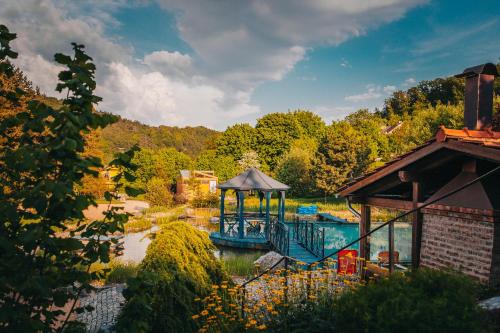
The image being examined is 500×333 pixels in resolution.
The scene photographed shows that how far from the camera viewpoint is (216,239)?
18281 millimetres

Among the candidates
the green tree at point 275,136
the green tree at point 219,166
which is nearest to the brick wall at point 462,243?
the green tree at point 219,166

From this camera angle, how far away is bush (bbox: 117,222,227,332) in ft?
19.9

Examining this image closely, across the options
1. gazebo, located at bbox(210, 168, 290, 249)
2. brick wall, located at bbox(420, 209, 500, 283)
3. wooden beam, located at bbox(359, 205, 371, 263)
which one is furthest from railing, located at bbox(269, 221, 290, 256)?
brick wall, located at bbox(420, 209, 500, 283)

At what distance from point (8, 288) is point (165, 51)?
57.0ft

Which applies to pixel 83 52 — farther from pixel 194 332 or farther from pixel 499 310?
pixel 194 332

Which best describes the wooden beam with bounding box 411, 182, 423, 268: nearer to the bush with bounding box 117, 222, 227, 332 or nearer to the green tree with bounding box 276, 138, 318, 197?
the bush with bounding box 117, 222, 227, 332

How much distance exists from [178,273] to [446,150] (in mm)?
4990

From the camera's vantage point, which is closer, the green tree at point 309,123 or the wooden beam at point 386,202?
the wooden beam at point 386,202

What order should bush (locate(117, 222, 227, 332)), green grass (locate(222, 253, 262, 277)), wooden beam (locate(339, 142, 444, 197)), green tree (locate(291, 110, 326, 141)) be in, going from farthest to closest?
green tree (locate(291, 110, 326, 141)) → green grass (locate(222, 253, 262, 277)) → wooden beam (locate(339, 142, 444, 197)) → bush (locate(117, 222, 227, 332))

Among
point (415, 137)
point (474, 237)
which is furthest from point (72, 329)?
point (415, 137)

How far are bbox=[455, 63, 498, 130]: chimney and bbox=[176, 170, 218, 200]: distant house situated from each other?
89.0ft

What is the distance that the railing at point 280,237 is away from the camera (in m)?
14.0

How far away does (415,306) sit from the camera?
9.99 feet

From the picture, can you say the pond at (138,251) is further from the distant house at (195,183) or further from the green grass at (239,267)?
the distant house at (195,183)
